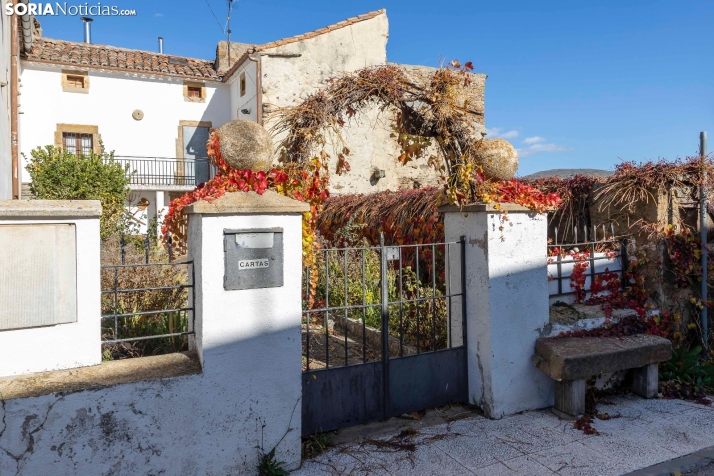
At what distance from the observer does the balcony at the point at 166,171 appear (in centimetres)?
1928

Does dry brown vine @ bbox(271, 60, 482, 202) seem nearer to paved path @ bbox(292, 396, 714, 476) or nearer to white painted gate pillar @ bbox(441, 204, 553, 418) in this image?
white painted gate pillar @ bbox(441, 204, 553, 418)

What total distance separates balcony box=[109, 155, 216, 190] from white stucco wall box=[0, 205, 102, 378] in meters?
16.6

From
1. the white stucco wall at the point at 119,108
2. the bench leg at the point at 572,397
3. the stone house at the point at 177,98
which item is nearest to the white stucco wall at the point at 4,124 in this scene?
the bench leg at the point at 572,397

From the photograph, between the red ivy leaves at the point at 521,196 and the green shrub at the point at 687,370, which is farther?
the green shrub at the point at 687,370

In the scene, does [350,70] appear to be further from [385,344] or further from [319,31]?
[385,344]

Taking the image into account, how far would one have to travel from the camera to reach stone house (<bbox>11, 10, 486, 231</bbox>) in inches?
617

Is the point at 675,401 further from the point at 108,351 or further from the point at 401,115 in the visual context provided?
the point at 108,351

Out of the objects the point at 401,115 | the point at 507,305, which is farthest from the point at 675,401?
the point at 401,115

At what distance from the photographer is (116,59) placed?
777 inches

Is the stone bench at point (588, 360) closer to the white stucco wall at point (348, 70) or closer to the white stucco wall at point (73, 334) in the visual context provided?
the white stucco wall at point (73, 334)

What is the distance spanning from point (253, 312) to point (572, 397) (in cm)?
282

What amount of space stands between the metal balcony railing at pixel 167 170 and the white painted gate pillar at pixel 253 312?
53.9 ft

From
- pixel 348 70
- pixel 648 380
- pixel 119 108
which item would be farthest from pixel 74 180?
pixel 648 380

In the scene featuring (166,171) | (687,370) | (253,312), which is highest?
(166,171)
